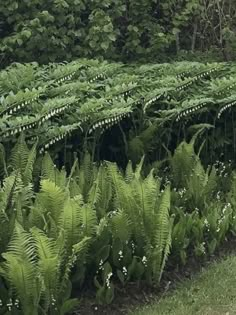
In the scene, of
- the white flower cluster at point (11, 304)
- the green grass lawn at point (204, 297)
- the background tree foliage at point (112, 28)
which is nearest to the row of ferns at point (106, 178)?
the white flower cluster at point (11, 304)

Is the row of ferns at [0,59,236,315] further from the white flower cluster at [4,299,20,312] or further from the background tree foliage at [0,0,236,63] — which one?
the background tree foliage at [0,0,236,63]

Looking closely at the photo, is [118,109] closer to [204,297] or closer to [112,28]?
[204,297]

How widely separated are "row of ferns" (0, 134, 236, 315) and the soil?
47 millimetres

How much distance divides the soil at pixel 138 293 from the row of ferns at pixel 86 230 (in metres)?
0.05

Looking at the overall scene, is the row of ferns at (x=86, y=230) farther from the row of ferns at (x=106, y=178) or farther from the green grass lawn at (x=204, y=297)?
the green grass lawn at (x=204, y=297)

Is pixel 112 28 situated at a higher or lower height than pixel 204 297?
higher

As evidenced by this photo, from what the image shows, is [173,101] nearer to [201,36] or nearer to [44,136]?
[44,136]

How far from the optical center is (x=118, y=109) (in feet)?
20.4

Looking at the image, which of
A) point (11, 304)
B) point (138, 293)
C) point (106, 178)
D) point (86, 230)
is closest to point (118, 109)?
point (106, 178)

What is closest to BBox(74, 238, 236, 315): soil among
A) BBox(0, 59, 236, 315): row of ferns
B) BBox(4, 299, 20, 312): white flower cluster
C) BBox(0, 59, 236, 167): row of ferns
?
BBox(0, 59, 236, 315): row of ferns

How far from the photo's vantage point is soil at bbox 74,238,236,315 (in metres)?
4.65

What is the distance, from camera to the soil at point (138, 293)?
4652mm

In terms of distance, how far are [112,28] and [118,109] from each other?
3.75m

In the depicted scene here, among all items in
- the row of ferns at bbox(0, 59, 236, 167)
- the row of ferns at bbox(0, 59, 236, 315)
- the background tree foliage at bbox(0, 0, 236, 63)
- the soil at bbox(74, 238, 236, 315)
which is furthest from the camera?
the background tree foliage at bbox(0, 0, 236, 63)
